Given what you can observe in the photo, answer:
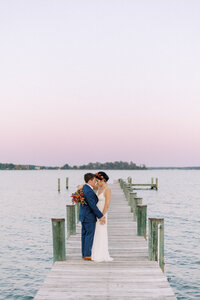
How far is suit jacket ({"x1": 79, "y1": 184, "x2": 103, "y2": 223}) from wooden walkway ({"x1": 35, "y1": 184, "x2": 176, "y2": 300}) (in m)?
0.98

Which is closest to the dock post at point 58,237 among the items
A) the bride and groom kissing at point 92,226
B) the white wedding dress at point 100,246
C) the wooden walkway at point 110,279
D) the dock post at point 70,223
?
the wooden walkway at point 110,279

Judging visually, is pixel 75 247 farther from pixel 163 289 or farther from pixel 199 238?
pixel 199 238

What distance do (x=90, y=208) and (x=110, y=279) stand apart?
173 cm

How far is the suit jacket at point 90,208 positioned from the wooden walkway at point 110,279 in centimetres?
98

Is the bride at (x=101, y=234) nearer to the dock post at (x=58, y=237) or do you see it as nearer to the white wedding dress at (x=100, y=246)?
the white wedding dress at (x=100, y=246)

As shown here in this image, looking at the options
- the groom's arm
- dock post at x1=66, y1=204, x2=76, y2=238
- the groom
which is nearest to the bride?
the groom

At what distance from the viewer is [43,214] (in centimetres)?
3191

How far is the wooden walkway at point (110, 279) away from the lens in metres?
5.50

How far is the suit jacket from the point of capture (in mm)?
7285

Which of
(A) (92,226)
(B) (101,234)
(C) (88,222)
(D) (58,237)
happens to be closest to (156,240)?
(B) (101,234)

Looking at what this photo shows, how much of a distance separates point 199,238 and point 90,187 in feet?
50.1

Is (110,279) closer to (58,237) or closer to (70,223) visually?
(58,237)

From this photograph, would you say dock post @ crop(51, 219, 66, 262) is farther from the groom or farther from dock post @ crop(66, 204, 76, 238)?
dock post @ crop(66, 204, 76, 238)

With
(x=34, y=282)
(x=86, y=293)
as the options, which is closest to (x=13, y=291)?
(x=34, y=282)
